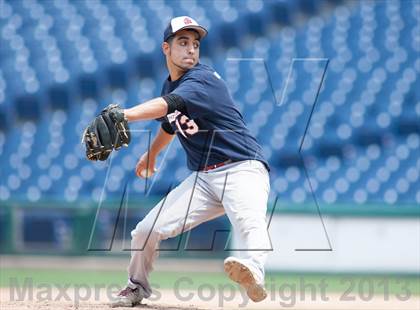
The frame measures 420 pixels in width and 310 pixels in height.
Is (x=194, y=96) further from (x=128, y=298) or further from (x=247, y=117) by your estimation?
(x=247, y=117)

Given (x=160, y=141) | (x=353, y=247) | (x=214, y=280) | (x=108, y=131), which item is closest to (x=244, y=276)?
(x=108, y=131)

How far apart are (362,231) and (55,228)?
357 centimetres

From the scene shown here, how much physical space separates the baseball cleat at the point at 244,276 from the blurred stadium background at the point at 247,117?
14.2 feet

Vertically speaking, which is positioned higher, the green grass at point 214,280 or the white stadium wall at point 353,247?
the white stadium wall at point 353,247

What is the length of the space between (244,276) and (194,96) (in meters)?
1.04

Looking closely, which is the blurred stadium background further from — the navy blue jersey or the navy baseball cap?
the navy baseball cap

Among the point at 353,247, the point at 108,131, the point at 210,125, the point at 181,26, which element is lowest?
the point at 108,131

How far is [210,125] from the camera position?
15.5 feet

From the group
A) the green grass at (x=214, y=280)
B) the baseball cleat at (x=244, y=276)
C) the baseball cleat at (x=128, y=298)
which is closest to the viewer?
the baseball cleat at (x=244, y=276)

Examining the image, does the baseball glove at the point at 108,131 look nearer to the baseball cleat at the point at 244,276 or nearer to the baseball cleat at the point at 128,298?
the baseball cleat at the point at 244,276

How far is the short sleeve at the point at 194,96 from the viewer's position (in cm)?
451

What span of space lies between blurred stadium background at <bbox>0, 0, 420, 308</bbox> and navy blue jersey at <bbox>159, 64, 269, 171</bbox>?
404 cm

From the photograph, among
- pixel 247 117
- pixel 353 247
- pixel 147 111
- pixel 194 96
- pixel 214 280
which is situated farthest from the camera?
pixel 247 117

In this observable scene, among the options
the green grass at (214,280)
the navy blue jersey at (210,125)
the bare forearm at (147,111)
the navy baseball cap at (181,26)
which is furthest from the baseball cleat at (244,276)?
the green grass at (214,280)
